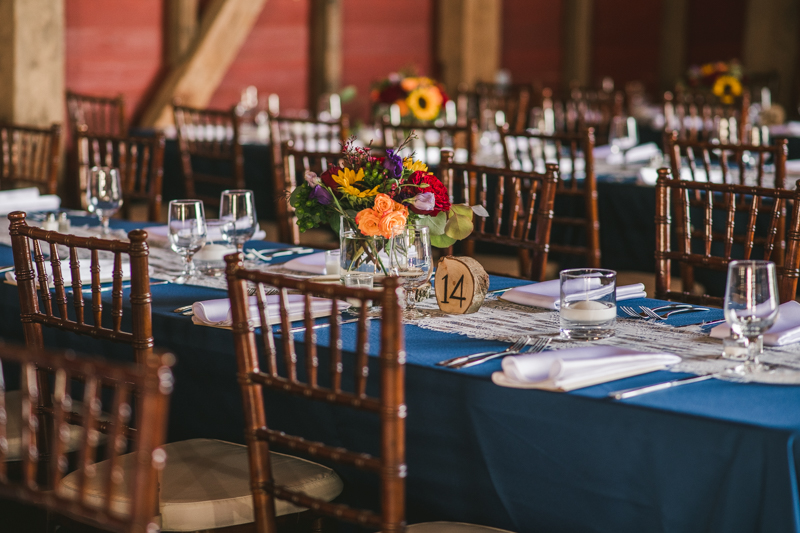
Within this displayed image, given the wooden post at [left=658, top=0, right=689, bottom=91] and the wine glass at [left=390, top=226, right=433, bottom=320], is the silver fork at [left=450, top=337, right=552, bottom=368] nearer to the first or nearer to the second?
the wine glass at [left=390, top=226, right=433, bottom=320]

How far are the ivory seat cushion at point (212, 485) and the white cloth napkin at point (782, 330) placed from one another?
2.72 ft

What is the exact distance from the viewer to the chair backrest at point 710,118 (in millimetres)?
5373

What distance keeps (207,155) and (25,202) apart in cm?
184

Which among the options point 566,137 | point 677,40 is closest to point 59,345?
point 566,137

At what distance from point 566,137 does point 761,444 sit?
2.63 metres

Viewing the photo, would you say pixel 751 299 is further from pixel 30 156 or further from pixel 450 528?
pixel 30 156

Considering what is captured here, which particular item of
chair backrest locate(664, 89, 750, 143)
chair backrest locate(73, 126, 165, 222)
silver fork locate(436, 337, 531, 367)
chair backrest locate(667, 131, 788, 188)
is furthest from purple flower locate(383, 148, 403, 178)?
chair backrest locate(664, 89, 750, 143)

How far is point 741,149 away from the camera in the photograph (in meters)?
3.60

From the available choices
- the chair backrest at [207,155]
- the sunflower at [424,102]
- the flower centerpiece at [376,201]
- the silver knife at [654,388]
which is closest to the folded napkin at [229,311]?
the flower centerpiece at [376,201]

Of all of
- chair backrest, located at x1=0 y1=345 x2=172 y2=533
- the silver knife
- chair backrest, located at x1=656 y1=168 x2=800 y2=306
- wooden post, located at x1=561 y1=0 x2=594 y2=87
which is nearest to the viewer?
chair backrest, located at x1=0 y1=345 x2=172 y2=533

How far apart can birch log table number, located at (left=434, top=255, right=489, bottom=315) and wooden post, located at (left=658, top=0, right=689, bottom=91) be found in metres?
8.84

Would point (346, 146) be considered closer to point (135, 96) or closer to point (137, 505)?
point (137, 505)

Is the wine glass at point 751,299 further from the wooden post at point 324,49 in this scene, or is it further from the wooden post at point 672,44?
the wooden post at point 672,44

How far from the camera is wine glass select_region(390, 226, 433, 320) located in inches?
86.7
